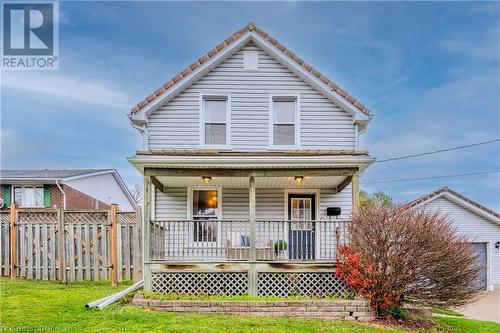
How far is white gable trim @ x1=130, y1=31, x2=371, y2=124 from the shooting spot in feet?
35.6

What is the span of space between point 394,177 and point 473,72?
12.8 meters

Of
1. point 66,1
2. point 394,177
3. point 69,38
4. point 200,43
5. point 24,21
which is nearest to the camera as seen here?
point 24,21

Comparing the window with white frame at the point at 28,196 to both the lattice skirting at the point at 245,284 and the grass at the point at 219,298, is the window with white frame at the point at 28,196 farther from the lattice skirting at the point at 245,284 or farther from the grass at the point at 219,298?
the grass at the point at 219,298

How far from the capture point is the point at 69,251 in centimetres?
950

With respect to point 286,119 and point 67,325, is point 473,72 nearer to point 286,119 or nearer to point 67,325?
point 286,119

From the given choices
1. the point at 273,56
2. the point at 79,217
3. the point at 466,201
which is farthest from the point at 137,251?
the point at 466,201

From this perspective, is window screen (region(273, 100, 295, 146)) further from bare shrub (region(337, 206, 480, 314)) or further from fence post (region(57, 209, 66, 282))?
fence post (region(57, 209, 66, 282))

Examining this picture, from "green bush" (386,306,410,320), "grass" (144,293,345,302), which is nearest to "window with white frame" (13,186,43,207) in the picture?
"grass" (144,293,345,302)

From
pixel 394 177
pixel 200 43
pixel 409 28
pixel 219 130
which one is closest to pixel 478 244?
pixel 409 28

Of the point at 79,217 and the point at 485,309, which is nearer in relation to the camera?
the point at 79,217

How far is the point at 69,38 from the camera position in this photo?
627 inches

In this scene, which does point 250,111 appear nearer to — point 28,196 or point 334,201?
point 334,201

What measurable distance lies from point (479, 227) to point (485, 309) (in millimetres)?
6398

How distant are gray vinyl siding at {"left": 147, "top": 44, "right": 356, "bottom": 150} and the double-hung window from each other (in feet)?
0.84
